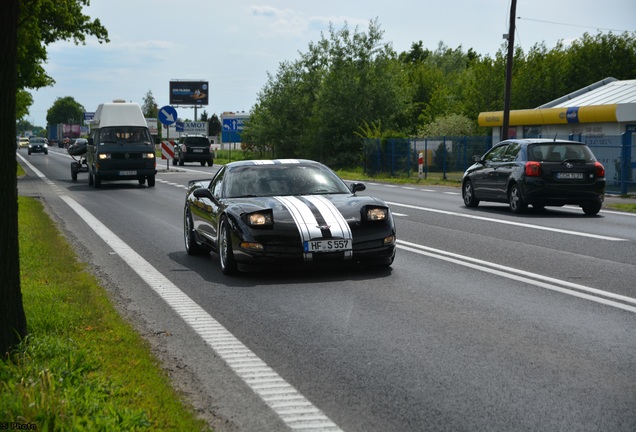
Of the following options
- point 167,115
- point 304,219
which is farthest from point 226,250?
point 167,115

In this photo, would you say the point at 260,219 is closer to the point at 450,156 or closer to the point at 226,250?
the point at 226,250

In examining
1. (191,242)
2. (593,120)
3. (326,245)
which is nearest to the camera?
(326,245)

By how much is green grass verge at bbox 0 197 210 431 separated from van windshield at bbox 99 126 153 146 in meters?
24.2

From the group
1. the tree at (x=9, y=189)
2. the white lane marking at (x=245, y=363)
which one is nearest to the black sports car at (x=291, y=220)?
the white lane marking at (x=245, y=363)

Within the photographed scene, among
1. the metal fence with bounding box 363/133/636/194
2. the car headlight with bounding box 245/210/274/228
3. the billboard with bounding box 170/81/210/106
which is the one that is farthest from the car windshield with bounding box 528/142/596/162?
the billboard with bounding box 170/81/210/106

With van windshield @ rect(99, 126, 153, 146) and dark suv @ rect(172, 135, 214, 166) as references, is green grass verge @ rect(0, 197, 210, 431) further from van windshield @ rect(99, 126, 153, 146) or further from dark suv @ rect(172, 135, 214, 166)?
dark suv @ rect(172, 135, 214, 166)

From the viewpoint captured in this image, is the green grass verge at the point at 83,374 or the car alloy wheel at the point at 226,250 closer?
the green grass verge at the point at 83,374

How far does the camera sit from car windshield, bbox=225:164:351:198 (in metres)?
11.1

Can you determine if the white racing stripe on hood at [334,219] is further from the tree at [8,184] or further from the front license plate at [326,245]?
the tree at [8,184]

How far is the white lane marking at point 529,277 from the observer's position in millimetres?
8430

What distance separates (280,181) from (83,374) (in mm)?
6111

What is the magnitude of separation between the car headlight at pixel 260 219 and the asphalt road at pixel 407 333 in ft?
1.94

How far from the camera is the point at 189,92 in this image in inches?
4446

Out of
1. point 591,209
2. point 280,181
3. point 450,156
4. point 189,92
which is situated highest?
point 189,92
